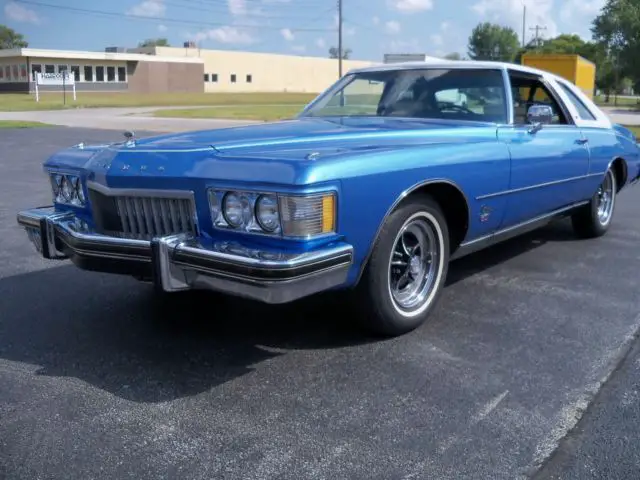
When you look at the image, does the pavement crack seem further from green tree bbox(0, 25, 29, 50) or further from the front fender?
green tree bbox(0, 25, 29, 50)

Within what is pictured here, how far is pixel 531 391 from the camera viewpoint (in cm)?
327

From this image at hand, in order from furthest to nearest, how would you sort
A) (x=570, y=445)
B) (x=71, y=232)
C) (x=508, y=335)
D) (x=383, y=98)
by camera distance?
(x=383, y=98), (x=508, y=335), (x=71, y=232), (x=570, y=445)

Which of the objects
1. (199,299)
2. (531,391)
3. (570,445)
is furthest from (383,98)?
(570,445)

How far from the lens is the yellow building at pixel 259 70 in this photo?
243ft

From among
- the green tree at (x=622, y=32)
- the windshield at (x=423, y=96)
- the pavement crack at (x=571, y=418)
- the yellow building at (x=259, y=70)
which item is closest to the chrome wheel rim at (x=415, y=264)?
the pavement crack at (x=571, y=418)

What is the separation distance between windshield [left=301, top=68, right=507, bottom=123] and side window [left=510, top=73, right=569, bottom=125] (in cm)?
26

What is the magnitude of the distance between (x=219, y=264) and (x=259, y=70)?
78101mm

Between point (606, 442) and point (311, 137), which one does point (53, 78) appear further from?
point (606, 442)

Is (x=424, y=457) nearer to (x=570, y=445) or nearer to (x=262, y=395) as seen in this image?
(x=570, y=445)

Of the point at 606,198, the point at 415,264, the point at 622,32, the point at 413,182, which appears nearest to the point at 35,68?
the point at 622,32

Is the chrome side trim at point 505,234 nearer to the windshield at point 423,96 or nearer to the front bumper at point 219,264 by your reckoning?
the windshield at point 423,96

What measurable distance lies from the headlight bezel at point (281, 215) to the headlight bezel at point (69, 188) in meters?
1.04

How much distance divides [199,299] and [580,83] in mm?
19661

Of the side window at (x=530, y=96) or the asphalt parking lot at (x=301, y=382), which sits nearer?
the asphalt parking lot at (x=301, y=382)
